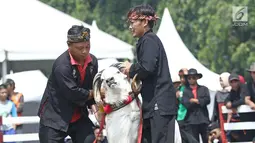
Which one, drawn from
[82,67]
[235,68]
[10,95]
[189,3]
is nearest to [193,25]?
[189,3]

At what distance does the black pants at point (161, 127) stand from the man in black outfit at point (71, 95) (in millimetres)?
717

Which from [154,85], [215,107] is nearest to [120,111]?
[154,85]

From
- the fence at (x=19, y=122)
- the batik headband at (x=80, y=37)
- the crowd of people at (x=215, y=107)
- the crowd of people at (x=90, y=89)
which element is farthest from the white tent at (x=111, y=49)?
the batik headband at (x=80, y=37)

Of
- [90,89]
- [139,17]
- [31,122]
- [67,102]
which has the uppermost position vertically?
[139,17]

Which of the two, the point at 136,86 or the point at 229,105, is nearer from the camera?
the point at 136,86

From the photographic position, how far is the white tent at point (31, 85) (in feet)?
61.2

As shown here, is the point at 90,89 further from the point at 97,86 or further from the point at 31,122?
the point at 31,122

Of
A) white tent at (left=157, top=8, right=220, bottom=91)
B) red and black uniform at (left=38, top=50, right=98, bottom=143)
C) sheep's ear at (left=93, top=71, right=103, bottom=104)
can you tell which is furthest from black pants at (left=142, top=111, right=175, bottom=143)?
white tent at (left=157, top=8, right=220, bottom=91)

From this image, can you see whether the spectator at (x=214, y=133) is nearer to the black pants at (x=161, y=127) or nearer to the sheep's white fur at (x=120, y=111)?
the sheep's white fur at (x=120, y=111)

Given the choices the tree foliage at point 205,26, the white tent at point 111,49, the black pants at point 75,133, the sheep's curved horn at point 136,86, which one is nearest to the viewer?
the sheep's curved horn at point 136,86

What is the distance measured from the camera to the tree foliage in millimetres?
31594

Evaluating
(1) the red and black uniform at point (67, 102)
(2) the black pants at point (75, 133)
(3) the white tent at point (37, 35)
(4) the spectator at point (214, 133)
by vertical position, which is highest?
(3) the white tent at point (37, 35)

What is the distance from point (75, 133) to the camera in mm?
8781

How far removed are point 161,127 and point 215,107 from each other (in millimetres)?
6682
